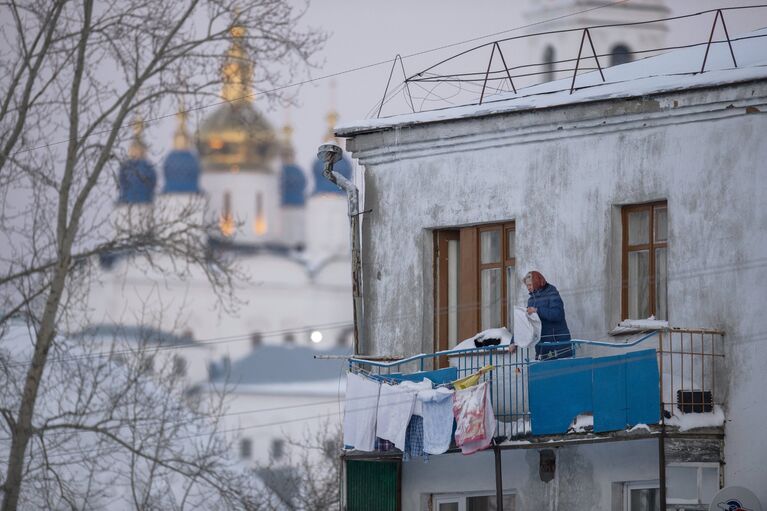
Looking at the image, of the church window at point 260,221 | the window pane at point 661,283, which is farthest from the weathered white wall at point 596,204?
the church window at point 260,221

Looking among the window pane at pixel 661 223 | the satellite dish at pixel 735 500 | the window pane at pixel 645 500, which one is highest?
the window pane at pixel 661 223

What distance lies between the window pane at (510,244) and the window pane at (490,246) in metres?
0.15

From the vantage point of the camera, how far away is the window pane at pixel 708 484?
2200 centimetres

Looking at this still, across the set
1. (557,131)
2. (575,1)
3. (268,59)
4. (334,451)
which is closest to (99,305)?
(575,1)

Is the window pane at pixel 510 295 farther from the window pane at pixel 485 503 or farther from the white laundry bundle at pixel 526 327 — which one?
the window pane at pixel 485 503

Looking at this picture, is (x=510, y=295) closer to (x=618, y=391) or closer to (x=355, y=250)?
(x=355, y=250)

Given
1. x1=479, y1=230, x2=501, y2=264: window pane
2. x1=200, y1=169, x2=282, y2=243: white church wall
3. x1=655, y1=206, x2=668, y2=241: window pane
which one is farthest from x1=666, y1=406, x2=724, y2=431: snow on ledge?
x1=200, y1=169, x2=282, y2=243: white church wall

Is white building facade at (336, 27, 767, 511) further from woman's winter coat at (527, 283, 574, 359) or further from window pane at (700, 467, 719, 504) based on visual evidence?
woman's winter coat at (527, 283, 574, 359)

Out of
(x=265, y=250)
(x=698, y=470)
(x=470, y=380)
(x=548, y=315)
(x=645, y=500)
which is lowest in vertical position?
(x=645, y=500)

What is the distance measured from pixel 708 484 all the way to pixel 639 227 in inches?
119

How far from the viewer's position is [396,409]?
23.8 m

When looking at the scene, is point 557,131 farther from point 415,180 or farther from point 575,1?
point 575,1

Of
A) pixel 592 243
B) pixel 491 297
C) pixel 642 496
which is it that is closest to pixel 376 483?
pixel 491 297

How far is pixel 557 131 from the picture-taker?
24000 millimetres
